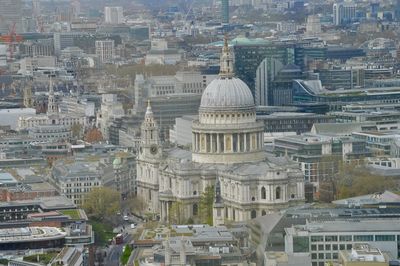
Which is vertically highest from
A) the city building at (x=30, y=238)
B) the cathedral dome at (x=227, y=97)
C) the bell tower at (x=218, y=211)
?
the cathedral dome at (x=227, y=97)

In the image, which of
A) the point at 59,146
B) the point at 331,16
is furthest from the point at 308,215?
the point at 331,16

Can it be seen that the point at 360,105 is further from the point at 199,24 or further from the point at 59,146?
the point at 199,24

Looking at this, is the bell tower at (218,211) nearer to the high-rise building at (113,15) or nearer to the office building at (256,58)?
the office building at (256,58)

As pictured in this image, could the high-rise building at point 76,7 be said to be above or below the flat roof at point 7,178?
below

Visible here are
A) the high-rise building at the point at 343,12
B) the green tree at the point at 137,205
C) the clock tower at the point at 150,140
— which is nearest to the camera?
the green tree at the point at 137,205

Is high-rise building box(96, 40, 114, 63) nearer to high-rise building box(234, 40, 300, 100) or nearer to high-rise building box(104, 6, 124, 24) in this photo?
high-rise building box(234, 40, 300, 100)

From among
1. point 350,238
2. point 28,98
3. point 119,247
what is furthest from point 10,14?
point 350,238

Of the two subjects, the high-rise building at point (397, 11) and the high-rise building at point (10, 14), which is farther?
the high-rise building at point (397, 11)

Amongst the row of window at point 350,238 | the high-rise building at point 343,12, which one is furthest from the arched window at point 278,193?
the high-rise building at point 343,12
